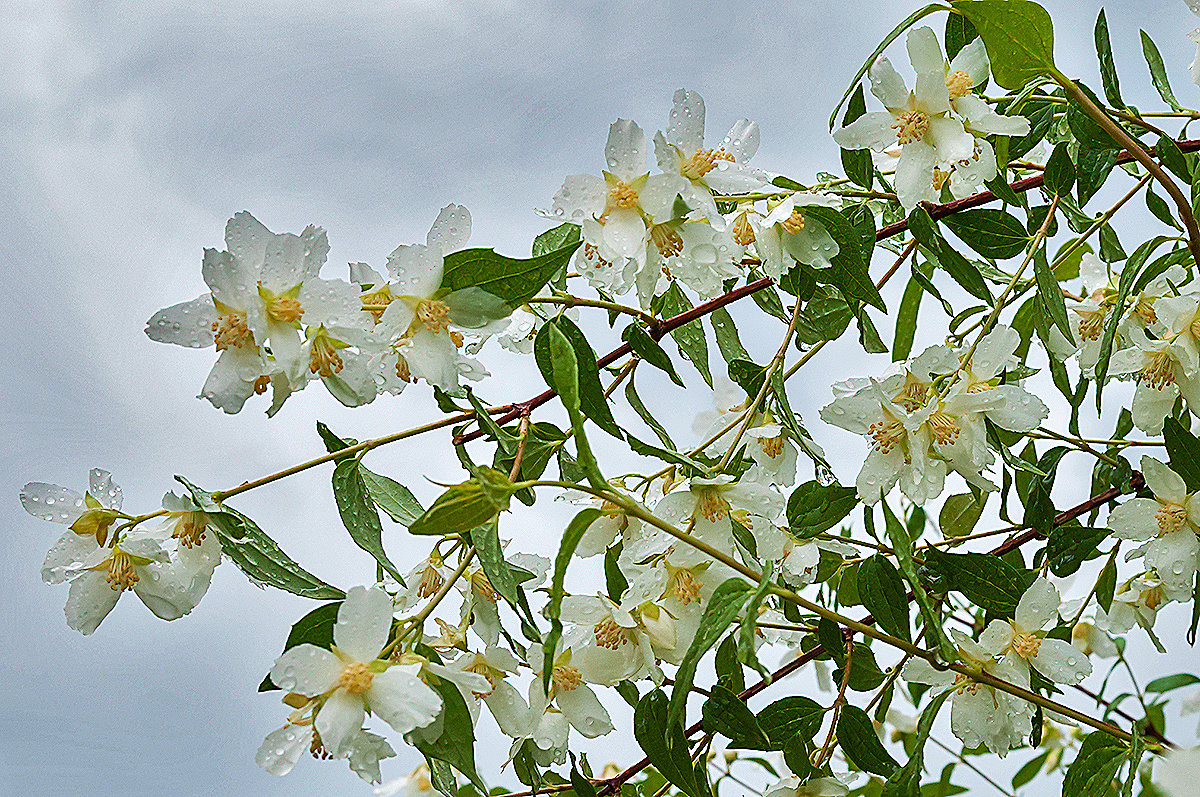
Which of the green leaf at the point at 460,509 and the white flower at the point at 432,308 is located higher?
the white flower at the point at 432,308

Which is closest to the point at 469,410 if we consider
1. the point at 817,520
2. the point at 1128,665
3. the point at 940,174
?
the point at 817,520

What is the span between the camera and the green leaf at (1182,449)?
790 mm

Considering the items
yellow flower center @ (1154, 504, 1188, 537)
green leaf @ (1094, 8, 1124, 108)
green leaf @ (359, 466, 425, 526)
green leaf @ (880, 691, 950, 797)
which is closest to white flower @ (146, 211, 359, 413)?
green leaf @ (359, 466, 425, 526)

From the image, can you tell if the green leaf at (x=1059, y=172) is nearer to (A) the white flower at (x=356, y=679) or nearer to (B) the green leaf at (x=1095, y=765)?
(B) the green leaf at (x=1095, y=765)

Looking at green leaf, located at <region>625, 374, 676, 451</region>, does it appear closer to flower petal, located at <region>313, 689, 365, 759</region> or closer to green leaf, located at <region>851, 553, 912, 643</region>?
green leaf, located at <region>851, 553, 912, 643</region>

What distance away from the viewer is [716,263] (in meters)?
0.67

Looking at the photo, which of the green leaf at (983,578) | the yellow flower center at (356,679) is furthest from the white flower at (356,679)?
the green leaf at (983,578)

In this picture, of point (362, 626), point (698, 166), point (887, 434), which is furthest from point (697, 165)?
point (362, 626)

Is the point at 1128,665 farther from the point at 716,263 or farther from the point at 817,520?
the point at 716,263

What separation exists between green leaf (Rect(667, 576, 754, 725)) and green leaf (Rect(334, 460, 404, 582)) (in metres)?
0.19

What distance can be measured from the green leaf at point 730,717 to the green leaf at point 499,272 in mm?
292

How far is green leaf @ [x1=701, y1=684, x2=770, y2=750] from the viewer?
705mm

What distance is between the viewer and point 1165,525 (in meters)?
0.86

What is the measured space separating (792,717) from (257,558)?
0.40 m
